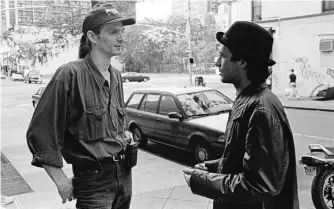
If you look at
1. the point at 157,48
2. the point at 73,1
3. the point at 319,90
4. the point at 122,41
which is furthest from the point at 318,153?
the point at 157,48

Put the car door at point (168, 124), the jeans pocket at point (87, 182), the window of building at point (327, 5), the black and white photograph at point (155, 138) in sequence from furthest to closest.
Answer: the window of building at point (327, 5) < the car door at point (168, 124) < the jeans pocket at point (87, 182) < the black and white photograph at point (155, 138)

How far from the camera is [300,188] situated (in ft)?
18.2

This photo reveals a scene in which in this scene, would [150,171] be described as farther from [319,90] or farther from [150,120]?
[319,90]

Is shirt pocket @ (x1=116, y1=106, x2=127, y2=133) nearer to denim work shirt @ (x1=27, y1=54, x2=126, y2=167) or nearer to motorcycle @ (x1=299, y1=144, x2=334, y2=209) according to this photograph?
denim work shirt @ (x1=27, y1=54, x2=126, y2=167)

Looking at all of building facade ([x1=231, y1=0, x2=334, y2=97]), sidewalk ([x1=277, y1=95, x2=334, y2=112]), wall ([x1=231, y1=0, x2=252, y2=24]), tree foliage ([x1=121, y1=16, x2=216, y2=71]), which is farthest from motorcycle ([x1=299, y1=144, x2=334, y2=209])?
tree foliage ([x1=121, y1=16, x2=216, y2=71])

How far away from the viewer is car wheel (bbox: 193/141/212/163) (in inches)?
260

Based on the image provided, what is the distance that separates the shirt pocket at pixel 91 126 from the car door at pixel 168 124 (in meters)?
4.93

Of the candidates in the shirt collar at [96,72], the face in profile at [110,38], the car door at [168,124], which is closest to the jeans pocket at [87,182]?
the shirt collar at [96,72]

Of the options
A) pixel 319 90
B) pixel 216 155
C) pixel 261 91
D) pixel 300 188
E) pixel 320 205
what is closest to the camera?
pixel 261 91

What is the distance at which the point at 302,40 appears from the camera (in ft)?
68.7

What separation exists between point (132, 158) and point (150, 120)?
5.69 meters

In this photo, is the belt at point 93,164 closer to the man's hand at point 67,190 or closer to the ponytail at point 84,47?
the man's hand at point 67,190

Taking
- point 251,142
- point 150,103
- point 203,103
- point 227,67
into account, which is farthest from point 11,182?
point 251,142

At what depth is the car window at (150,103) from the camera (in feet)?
26.9
